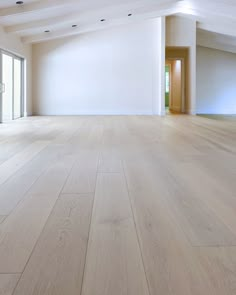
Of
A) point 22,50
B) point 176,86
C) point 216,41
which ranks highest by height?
point 216,41

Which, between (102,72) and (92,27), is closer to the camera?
(92,27)

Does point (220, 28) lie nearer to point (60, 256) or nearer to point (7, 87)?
point (7, 87)

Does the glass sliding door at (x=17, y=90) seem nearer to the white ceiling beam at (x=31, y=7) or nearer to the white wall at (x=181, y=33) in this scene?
the white ceiling beam at (x=31, y=7)

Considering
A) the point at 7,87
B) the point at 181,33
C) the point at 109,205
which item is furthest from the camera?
the point at 181,33

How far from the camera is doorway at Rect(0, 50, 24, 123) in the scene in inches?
325

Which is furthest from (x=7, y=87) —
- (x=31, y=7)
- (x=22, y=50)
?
(x=31, y=7)

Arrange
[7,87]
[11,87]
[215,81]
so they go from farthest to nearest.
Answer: [215,81]
[11,87]
[7,87]

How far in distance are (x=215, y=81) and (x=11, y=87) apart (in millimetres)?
7739

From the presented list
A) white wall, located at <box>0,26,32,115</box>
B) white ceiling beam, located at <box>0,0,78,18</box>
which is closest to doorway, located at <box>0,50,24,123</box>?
white wall, located at <box>0,26,32,115</box>

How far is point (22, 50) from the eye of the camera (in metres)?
9.55

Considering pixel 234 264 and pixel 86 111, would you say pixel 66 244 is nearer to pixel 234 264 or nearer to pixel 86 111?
pixel 234 264

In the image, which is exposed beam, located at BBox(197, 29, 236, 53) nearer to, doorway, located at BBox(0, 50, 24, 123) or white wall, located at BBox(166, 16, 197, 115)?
white wall, located at BBox(166, 16, 197, 115)

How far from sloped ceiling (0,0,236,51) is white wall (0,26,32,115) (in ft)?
0.62

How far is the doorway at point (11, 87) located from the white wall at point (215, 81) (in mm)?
6711
